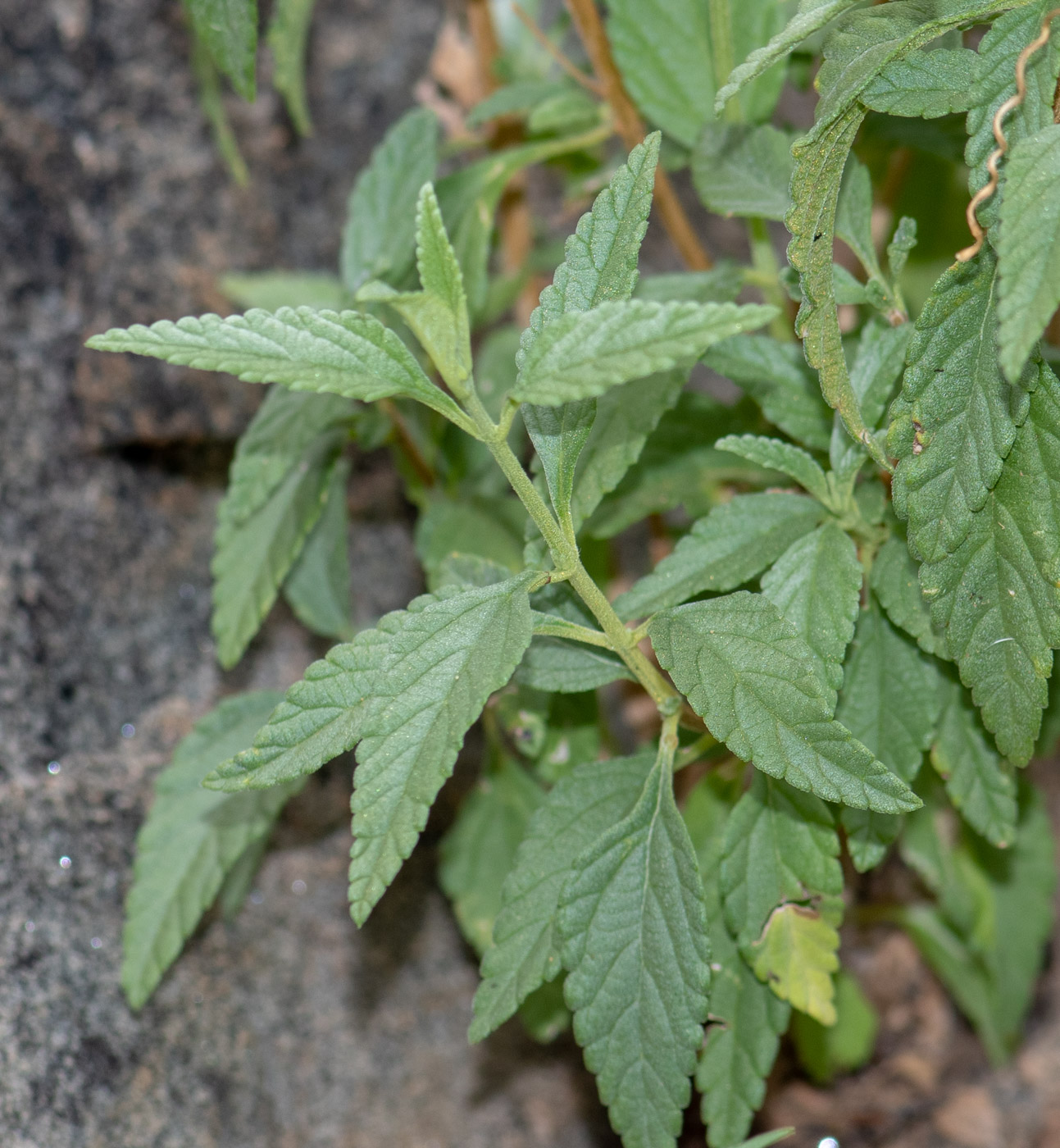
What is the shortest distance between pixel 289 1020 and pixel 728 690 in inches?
29.9

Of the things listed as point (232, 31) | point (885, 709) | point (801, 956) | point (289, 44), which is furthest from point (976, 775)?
point (289, 44)

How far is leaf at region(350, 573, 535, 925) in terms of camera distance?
26.9 inches

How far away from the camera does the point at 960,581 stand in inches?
29.6

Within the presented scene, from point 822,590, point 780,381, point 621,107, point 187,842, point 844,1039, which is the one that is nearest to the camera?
point 822,590

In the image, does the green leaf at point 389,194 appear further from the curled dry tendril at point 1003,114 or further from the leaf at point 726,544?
the curled dry tendril at point 1003,114

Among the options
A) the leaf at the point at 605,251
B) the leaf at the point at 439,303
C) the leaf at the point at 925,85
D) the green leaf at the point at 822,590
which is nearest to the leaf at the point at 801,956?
the green leaf at the point at 822,590

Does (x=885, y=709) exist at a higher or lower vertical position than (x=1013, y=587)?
lower

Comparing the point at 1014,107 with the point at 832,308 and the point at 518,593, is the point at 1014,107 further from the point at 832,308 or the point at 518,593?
the point at 518,593

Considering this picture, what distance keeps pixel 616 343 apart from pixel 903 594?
0.33 meters

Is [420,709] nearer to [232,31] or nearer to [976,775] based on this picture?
[976,775]

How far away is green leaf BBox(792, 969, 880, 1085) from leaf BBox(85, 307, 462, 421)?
105cm

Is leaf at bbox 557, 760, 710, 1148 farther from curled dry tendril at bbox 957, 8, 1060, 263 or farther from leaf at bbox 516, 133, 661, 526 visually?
curled dry tendril at bbox 957, 8, 1060, 263

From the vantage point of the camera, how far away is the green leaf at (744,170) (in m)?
0.94

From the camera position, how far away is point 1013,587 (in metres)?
0.75
